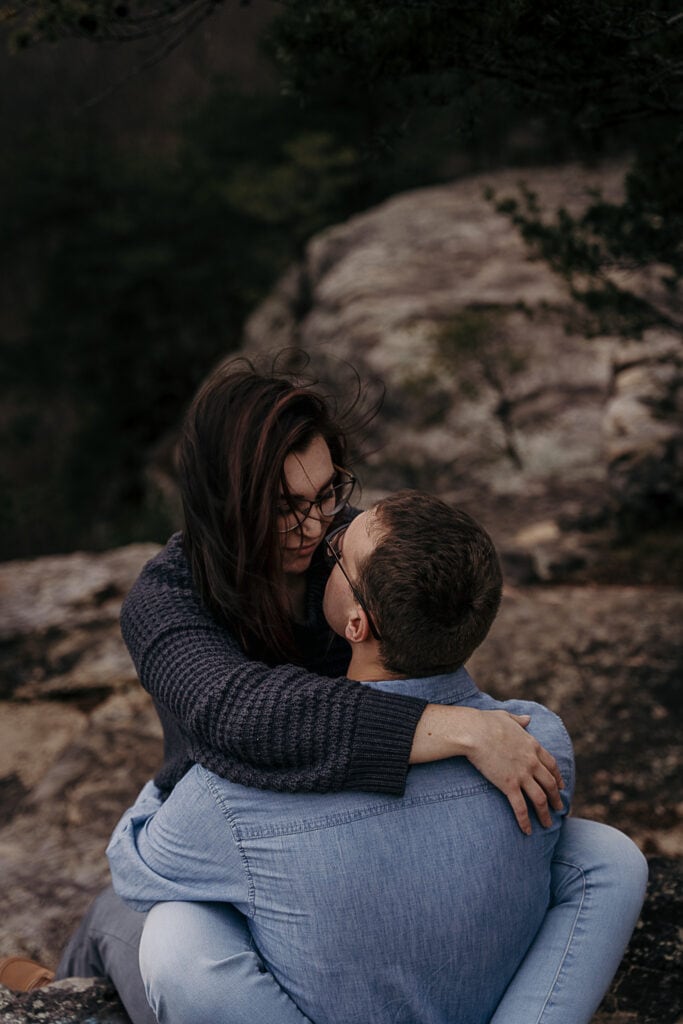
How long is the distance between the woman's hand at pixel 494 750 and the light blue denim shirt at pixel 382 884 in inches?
1.3

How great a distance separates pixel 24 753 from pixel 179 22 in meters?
2.51

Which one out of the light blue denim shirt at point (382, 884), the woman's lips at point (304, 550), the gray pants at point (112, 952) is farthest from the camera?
Answer: the woman's lips at point (304, 550)

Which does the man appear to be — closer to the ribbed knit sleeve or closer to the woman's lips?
the ribbed knit sleeve

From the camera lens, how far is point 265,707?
1.53 m

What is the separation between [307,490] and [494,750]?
709 mm

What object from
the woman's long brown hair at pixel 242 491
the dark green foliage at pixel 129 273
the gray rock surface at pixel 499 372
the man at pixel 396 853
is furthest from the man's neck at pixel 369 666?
the dark green foliage at pixel 129 273

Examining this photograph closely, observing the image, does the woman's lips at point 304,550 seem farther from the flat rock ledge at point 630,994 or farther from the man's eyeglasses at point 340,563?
the flat rock ledge at point 630,994

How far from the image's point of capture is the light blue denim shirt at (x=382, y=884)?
139 cm

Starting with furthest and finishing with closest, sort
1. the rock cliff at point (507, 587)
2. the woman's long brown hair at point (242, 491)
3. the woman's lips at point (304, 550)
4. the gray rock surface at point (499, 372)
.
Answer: the gray rock surface at point (499, 372), the rock cliff at point (507, 587), the woman's lips at point (304, 550), the woman's long brown hair at point (242, 491)

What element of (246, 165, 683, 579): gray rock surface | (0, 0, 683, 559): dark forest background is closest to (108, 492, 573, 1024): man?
(246, 165, 683, 579): gray rock surface

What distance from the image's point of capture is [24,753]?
3.47 metres

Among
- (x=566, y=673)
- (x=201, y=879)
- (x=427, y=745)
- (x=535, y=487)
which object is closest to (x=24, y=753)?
(x=566, y=673)

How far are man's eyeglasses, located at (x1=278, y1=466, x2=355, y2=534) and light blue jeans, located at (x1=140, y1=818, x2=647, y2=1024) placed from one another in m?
0.74

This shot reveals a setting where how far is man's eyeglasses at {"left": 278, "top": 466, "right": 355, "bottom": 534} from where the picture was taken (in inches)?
75.9
